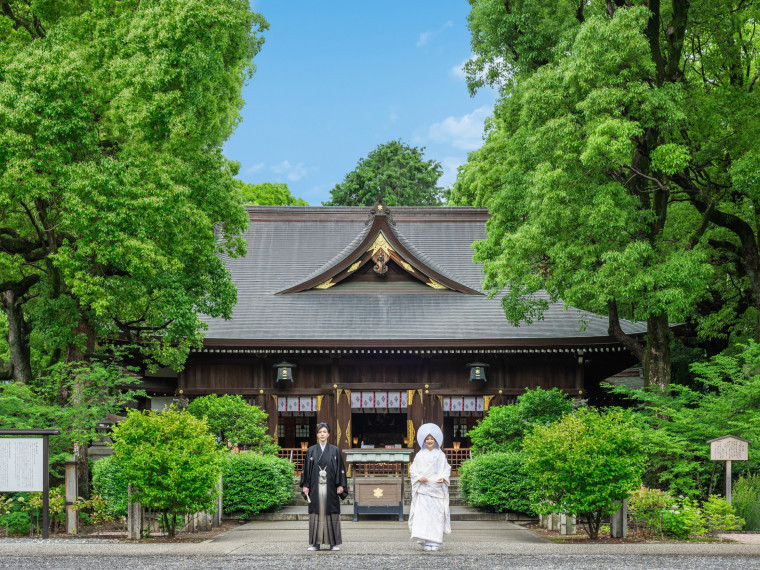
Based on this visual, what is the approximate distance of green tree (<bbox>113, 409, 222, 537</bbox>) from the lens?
1023 centimetres

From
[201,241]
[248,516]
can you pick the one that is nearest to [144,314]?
[201,241]

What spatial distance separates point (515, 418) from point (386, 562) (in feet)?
24.2

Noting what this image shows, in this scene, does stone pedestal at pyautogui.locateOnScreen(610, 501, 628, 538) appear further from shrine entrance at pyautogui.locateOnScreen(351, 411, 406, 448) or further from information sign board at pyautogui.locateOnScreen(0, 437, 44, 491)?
shrine entrance at pyautogui.locateOnScreen(351, 411, 406, 448)

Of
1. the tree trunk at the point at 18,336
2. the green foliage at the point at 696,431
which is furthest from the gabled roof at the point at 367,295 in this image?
the tree trunk at the point at 18,336

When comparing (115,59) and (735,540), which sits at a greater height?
(115,59)

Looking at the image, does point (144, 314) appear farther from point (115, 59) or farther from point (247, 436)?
point (115, 59)

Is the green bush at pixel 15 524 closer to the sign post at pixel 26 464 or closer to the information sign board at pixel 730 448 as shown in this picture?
the sign post at pixel 26 464

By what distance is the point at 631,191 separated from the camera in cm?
1650

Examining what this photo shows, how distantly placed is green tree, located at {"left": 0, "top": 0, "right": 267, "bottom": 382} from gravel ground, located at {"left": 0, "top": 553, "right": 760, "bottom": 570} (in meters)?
5.11

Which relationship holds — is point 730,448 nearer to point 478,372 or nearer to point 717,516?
point 717,516

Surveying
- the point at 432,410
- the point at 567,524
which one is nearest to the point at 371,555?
the point at 567,524

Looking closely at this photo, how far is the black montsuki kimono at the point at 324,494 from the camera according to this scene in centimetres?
987

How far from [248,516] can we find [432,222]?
1357 cm

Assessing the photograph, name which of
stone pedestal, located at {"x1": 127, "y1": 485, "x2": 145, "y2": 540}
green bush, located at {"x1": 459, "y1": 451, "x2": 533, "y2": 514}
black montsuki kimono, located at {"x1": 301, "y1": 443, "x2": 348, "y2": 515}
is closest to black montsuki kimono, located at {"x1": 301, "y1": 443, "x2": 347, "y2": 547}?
black montsuki kimono, located at {"x1": 301, "y1": 443, "x2": 348, "y2": 515}
